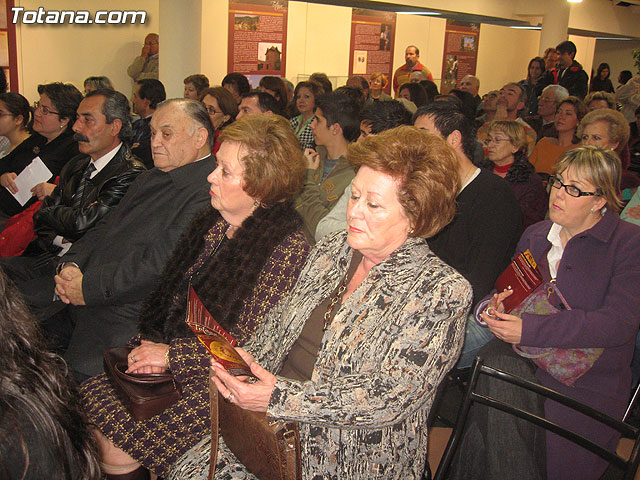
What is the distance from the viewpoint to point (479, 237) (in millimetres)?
2832

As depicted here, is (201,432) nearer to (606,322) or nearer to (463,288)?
(463,288)

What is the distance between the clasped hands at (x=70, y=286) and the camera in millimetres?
2805

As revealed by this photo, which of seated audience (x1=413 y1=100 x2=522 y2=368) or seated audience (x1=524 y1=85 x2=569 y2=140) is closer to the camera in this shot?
seated audience (x1=413 y1=100 x2=522 y2=368)

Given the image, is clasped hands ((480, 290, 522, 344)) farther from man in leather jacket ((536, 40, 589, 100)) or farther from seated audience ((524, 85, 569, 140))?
man in leather jacket ((536, 40, 589, 100))

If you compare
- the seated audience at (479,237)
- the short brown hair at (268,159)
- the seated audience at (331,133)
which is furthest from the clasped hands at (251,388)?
the seated audience at (331,133)

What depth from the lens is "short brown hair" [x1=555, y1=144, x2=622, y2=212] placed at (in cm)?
244

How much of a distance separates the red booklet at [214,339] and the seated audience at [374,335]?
0.04 metres

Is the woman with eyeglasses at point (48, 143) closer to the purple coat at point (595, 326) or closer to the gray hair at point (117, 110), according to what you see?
the gray hair at point (117, 110)

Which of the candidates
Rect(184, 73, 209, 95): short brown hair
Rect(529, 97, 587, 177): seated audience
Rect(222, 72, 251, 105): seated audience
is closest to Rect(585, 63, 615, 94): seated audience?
Rect(529, 97, 587, 177): seated audience

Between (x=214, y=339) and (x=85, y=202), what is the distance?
2.09 meters

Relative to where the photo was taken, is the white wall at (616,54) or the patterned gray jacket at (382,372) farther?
the white wall at (616,54)

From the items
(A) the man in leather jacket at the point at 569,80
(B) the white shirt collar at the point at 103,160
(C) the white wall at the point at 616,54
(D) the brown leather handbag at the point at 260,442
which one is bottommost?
(D) the brown leather handbag at the point at 260,442

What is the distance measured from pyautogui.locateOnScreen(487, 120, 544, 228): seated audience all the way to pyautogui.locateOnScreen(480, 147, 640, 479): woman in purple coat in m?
1.53

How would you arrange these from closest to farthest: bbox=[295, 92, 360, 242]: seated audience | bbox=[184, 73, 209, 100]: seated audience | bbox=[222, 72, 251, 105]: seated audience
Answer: bbox=[295, 92, 360, 242]: seated audience → bbox=[184, 73, 209, 100]: seated audience → bbox=[222, 72, 251, 105]: seated audience
